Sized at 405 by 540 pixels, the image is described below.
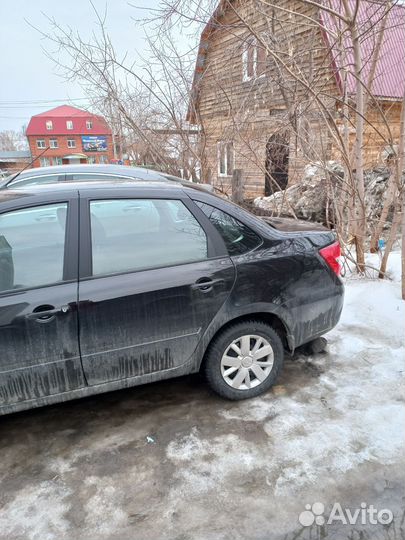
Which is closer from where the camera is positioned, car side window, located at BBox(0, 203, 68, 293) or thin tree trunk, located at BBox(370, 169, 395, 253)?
car side window, located at BBox(0, 203, 68, 293)

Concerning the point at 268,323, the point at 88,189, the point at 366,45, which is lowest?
the point at 268,323

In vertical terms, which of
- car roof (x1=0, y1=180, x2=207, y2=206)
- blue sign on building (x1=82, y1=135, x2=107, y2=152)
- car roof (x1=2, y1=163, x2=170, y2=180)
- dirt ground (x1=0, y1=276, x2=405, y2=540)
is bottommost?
dirt ground (x1=0, y1=276, x2=405, y2=540)

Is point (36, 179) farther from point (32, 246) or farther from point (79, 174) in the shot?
point (32, 246)

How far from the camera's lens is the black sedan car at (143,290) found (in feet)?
7.11

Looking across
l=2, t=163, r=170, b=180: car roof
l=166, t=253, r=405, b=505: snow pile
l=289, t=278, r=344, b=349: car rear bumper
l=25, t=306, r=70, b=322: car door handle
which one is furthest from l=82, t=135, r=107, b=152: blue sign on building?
l=25, t=306, r=70, b=322: car door handle

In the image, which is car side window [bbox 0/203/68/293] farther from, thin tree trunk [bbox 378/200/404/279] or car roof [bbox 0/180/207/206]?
thin tree trunk [bbox 378/200/404/279]

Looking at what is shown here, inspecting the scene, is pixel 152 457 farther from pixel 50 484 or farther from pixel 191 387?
pixel 191 387

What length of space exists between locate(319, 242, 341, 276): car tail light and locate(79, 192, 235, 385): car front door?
86cm

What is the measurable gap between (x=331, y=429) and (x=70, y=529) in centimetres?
169

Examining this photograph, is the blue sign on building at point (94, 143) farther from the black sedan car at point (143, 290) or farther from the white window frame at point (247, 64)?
the black sedan car at point (143, 290)

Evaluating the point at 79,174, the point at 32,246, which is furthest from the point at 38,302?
the point at 79,174

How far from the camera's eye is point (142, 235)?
2480 millimetres

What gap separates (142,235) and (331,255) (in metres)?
1.55

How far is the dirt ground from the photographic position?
1.85 m
